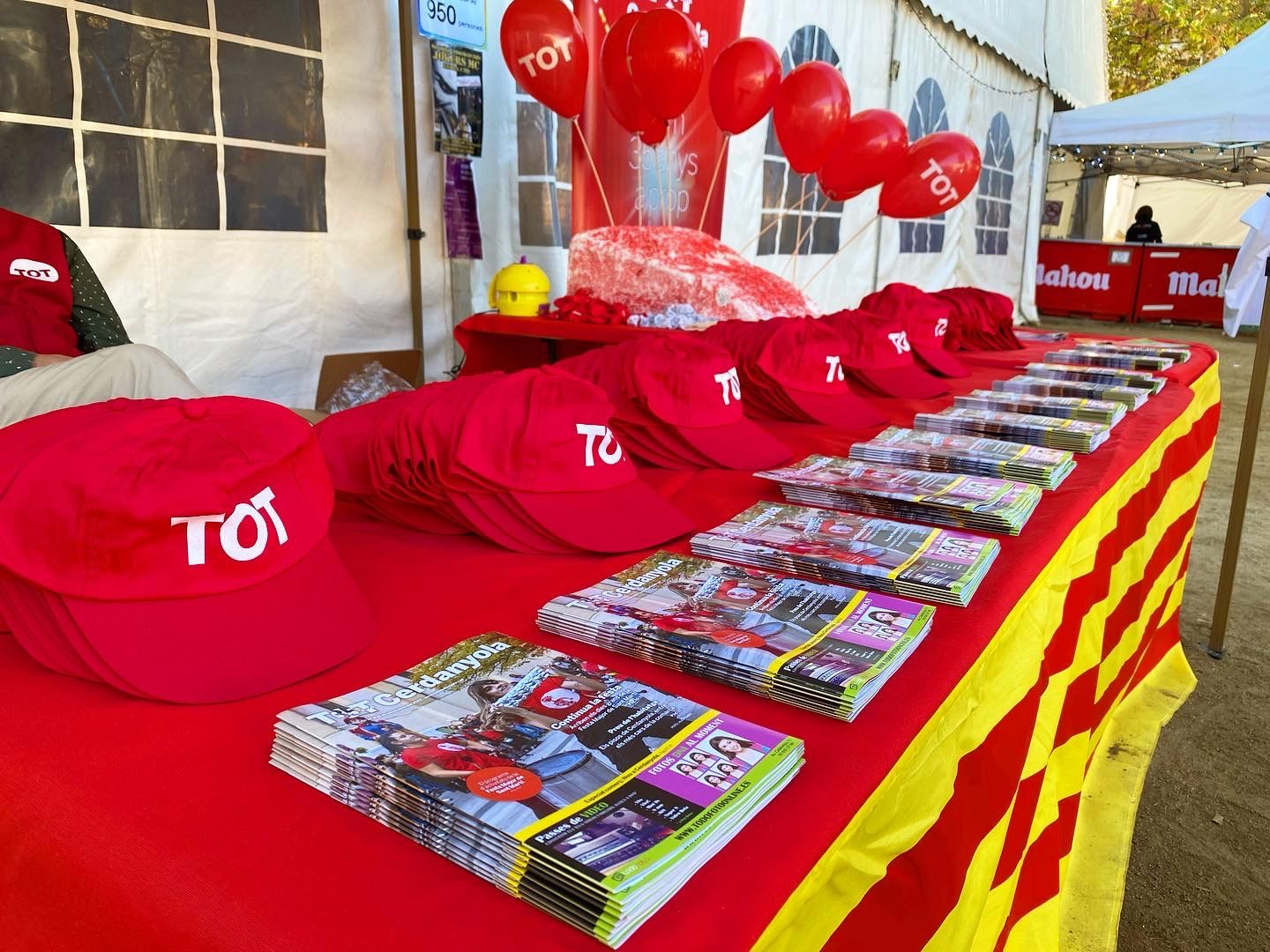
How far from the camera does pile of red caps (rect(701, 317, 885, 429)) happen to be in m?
1.60

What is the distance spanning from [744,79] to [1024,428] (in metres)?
1.82

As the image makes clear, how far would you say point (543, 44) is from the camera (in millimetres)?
2496

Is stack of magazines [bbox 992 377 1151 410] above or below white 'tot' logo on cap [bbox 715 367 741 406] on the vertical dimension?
below

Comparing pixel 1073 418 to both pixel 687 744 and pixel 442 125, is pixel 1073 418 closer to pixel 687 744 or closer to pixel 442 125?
pixel 687 744

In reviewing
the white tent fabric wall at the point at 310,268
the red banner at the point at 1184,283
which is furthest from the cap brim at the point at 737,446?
the red banner at the point at 1184,283

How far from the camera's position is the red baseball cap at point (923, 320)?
84.2 inches

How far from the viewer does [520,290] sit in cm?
275

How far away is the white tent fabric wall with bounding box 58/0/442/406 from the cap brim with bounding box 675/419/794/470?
1.66 m

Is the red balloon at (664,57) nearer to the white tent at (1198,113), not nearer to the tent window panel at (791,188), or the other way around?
the tent window panel at (791,188)

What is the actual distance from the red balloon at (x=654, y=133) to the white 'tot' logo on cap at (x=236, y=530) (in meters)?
2.41

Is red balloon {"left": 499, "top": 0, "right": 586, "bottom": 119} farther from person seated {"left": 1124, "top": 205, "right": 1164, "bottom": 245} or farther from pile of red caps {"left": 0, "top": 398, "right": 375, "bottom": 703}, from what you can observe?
person seated {"left": 1124, "top": 205, "right": 1164, "bottom": 245}

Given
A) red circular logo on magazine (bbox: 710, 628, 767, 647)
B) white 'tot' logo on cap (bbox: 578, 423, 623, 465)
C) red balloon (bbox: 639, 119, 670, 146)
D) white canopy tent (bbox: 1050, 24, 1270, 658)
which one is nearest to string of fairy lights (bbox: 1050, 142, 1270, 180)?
white canopy tent (bbox: 1050, 24, 1270, 658)

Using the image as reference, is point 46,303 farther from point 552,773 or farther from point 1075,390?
point 1075,390

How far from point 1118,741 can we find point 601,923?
5.70ft
